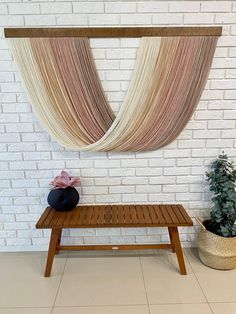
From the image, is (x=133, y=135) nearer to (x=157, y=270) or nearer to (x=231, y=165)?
(x=231, y=165)

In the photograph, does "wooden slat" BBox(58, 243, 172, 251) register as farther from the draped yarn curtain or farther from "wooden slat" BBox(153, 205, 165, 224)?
the draped yarn curtain

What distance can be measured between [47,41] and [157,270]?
5.27ft

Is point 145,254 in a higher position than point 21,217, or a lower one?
lower

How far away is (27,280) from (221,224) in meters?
1.29

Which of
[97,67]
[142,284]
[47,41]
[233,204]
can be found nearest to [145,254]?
[142,284]

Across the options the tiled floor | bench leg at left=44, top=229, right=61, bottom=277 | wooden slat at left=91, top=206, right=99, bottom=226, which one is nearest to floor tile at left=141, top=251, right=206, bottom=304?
the tiled floor

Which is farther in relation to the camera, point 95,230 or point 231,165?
point 95,230

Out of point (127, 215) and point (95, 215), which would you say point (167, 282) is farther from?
point (95, 215)

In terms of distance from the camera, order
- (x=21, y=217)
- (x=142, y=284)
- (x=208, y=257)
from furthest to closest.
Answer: (x=21, y=217)
(x=208, y=257)
(x=142, y=284)

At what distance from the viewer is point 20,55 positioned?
1828mm

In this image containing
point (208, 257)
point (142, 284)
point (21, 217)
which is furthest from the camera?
point (21, 217)

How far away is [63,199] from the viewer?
193 centimetres

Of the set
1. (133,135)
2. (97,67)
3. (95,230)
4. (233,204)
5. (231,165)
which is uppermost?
(97,67)

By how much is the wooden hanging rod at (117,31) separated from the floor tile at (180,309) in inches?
61.8
